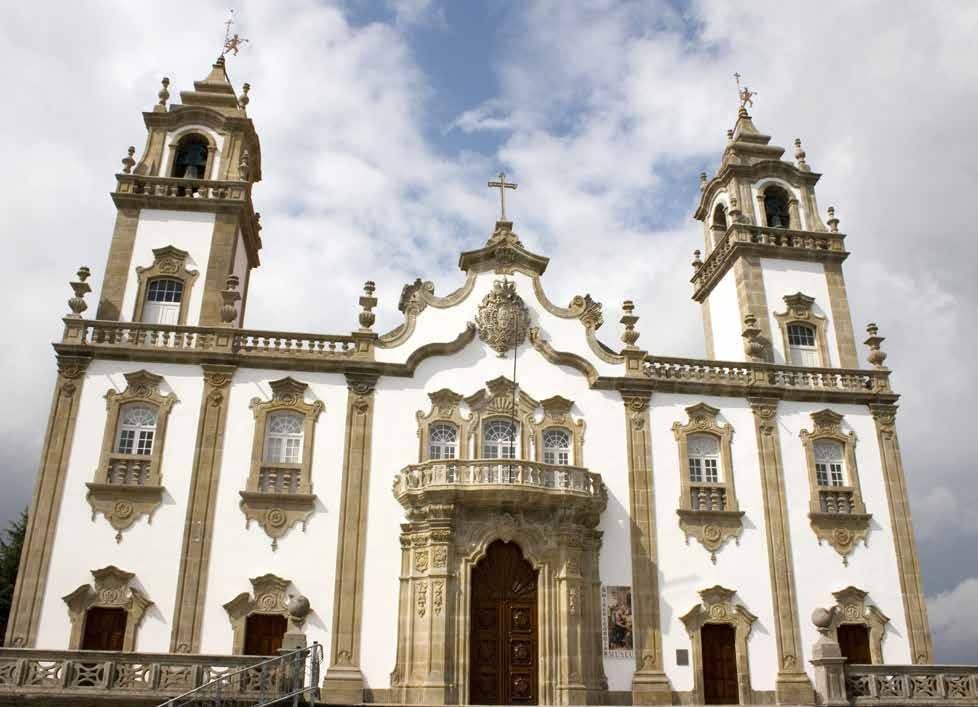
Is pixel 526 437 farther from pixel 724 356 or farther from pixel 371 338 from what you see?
pixel 724 356

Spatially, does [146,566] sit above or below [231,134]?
below

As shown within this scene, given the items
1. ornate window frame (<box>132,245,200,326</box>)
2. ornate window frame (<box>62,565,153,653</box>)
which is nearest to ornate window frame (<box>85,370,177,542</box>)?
ornate window frame (<box>62,565,153,653</box>)

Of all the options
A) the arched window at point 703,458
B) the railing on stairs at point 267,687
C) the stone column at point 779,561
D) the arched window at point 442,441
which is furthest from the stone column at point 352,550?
the stone column at point 779,561

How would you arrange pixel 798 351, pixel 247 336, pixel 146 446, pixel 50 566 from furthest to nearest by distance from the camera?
pixel 798 351
pixel 247 336
pixel 146 446
pixel 50 566

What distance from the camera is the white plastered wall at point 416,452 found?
65.1 feet

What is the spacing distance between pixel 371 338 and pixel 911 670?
14776 mm

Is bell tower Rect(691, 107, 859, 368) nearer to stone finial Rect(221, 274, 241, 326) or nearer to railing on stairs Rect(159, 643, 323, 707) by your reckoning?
stone finial Rect(221, 274, 241, 326)

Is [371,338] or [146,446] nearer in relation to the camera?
[146,446]

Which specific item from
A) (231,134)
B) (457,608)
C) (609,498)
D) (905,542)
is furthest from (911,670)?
(231,134)

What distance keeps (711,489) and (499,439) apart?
19.1 ft

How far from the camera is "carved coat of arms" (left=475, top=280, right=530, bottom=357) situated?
22.9 m

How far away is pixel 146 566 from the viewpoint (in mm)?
19500

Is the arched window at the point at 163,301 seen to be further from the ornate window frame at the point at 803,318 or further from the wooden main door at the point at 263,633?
the ornate window frame at the point at 803,318

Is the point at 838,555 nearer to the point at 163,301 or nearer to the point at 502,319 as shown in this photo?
the point at 502,319
